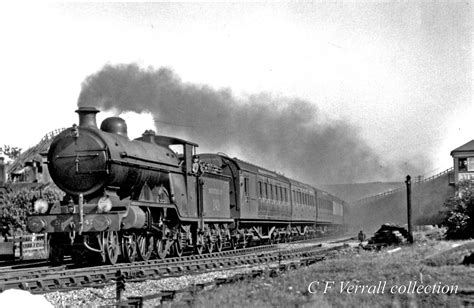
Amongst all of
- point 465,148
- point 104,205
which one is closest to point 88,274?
point 104,205

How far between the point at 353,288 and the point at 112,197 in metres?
7.11

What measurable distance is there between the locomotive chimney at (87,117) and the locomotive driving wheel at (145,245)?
3.09 m

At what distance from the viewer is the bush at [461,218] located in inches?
1086

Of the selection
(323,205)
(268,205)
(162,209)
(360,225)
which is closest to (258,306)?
(162,209)

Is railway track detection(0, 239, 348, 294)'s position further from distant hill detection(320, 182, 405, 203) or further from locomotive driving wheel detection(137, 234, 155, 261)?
distant hill detection(320, 182, 405, 203)

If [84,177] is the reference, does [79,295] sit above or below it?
below

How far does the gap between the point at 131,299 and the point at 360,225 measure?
184 feet

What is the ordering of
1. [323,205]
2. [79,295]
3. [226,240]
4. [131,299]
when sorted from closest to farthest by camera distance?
[131,299]
[79,295]
[226,240]
[323,205]

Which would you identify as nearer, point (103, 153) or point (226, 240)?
point (103, 153)

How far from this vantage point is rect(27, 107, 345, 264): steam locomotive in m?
14.5

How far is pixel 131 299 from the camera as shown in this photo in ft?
26.8

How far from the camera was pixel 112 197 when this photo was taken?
1518cm

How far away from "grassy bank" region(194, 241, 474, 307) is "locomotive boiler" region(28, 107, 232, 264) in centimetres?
442

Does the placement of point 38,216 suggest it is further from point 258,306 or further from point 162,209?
point 258,306
